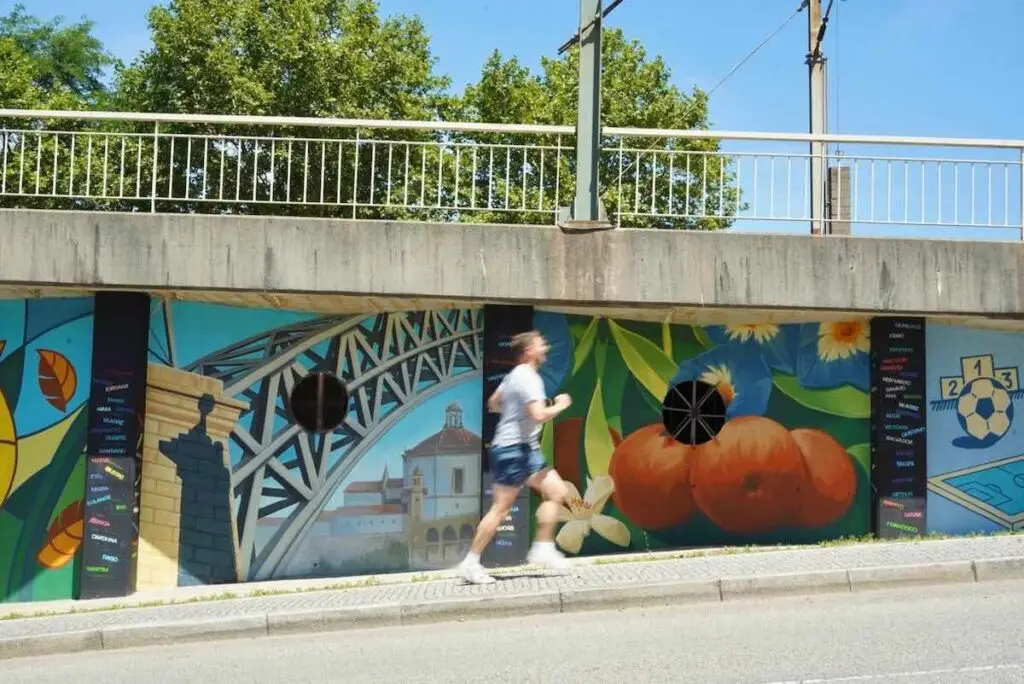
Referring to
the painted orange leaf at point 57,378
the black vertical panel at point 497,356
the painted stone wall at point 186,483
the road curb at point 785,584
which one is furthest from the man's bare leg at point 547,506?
the painted orange leaf at point 57,378

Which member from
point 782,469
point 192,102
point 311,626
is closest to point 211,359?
point 311,626

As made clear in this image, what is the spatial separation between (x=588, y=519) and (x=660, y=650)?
449 centimetres

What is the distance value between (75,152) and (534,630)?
22.2ft

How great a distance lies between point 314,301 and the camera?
1062 centimetres

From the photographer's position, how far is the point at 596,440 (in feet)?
36.1

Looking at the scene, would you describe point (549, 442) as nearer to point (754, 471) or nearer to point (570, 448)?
point (570, 448)

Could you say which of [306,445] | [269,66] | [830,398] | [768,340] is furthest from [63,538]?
[269,66]

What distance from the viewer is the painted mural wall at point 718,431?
36.1 ft

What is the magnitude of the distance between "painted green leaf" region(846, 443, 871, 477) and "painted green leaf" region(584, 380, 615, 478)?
2.37 metres

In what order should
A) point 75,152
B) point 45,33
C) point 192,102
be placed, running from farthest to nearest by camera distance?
point 45,33
point 192,102
point 75,152

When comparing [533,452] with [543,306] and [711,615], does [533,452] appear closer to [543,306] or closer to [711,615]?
[711,615]

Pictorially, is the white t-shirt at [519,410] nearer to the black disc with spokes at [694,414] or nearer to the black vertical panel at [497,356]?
the black vertical panel at [497,356]

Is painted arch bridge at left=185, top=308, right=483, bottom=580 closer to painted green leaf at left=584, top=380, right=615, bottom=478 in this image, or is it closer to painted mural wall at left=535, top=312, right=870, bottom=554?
painted green leaf at left=584, top=380, right=615, bottom=478

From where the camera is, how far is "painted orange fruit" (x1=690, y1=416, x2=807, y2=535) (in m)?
11.1
